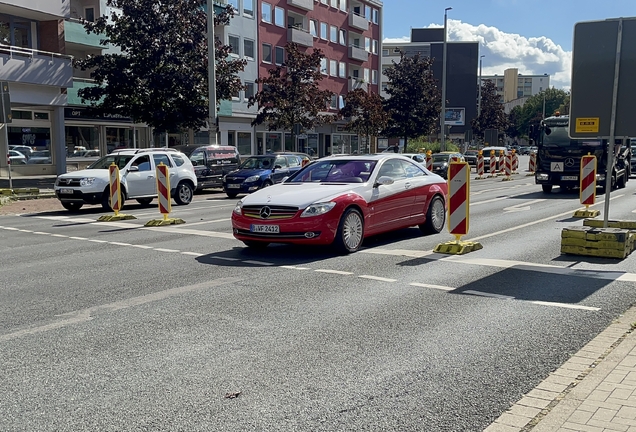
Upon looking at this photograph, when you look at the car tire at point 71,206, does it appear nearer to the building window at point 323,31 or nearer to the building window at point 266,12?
the building window at point 266,12

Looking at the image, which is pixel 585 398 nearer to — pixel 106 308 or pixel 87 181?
pixel 106 308

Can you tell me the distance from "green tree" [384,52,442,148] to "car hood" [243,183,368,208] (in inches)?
1740

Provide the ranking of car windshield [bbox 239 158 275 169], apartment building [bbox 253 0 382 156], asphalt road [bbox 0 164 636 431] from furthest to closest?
apartment building [bbox 253 0 382 156] < car windshield [bbox 239 158 275 169] < asphalt road [bbox 0 164 636 431]

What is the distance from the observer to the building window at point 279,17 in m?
48.8

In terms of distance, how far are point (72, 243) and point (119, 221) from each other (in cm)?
390

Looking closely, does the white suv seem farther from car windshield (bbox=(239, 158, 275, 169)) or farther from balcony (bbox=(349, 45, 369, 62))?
balcony (bbox=(349, 45, 369, 62))

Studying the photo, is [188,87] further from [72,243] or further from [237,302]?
[237,302]

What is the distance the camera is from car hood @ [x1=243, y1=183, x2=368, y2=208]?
31.6 ft

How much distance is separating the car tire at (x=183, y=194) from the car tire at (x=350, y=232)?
11762 millimetres

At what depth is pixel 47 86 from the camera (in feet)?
93.7

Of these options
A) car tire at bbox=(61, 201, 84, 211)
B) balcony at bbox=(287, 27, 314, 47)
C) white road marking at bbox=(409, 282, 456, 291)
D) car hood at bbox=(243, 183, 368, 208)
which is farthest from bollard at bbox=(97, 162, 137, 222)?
balcony at bbox=(287, 27, 314, 47)

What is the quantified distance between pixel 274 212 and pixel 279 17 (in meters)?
42.4

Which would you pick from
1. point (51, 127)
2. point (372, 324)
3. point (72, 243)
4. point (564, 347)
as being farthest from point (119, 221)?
point (51, 127)

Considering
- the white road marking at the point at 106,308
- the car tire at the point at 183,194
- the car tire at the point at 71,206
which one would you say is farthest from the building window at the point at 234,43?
the white road marking at the point at 106,308
